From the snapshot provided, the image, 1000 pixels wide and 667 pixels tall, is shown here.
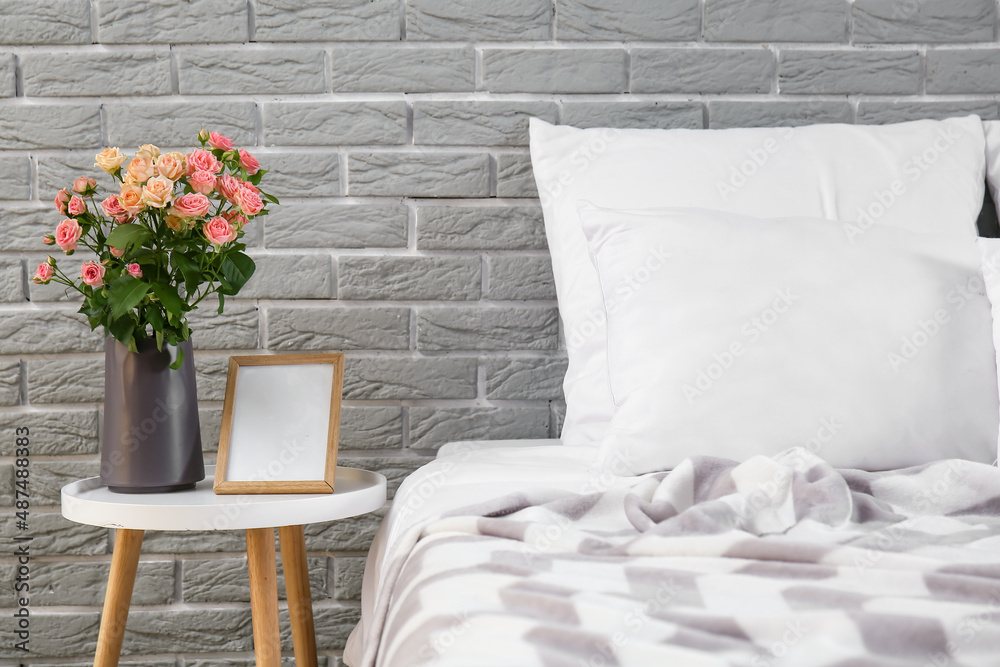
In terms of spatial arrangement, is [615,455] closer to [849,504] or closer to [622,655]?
[849,504]

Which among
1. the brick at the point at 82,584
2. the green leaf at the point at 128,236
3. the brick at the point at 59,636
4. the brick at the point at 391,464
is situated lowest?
the brick at the point at 59,636

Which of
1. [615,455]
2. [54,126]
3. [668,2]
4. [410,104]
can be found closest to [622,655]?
[615,455]

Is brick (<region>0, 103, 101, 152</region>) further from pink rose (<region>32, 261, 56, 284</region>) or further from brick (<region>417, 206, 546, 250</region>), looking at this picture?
brick (<region>417, 206, 546, 250</region>)

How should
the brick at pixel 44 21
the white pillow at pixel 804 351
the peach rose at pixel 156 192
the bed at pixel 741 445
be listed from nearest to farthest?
the bed at pixel 741 445 → the white pillow at pixel 804 351 → the peach rose at pixel 156 192 → the brick at pixel 44 21

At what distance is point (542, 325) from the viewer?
137 centimetres

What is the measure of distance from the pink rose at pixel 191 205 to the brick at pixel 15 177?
0.52 metres

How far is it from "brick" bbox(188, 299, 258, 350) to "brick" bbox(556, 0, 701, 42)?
2.45 feet

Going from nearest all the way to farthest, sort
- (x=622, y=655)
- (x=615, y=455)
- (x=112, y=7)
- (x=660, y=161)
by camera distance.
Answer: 1. (x=622, y=655)
2. (x=615, y=455)
3. (x=660, y=161)
4. (x=112, y=7)

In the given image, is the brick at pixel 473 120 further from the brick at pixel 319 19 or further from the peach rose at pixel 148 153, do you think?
the peach rose at pixel 148 153

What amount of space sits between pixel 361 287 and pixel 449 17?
504 mm

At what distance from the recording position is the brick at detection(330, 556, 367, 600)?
1.36 meters

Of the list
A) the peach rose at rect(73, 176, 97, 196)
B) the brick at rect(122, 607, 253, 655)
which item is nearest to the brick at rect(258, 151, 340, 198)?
the peach rose at rect(73, 176, 97, 196)

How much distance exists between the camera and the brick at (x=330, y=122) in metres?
1.33

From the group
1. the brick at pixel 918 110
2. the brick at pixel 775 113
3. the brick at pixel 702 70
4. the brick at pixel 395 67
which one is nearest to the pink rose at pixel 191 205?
the brick at pixel 395 67
